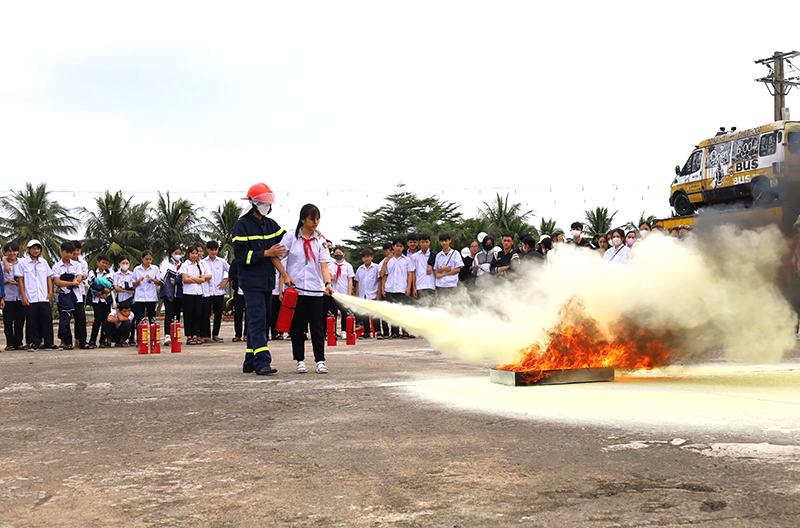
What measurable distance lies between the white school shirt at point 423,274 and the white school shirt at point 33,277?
7475 mm

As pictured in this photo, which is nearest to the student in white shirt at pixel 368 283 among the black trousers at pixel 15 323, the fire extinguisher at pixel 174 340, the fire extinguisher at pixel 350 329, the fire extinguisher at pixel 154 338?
the fire extinguisher at pixel 350 329

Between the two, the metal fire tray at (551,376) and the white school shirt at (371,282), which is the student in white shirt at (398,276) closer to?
the white school shirt at (371,282)

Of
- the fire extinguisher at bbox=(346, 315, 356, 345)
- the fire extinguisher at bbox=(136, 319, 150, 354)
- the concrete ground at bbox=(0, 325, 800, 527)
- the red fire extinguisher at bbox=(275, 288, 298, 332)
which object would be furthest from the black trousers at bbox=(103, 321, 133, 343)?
the concrete ground at bbox=(0, 325, 800, 527)

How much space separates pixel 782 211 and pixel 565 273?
8.08 ft

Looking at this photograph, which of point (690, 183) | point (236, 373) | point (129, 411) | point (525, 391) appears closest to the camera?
point (129, 411)

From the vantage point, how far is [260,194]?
9.02 meters

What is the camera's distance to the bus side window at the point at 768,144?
1764 centimetres

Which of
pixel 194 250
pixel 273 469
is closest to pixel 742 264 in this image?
pixel 273 469

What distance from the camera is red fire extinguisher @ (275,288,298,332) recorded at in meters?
8.70

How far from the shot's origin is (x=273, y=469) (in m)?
4.11

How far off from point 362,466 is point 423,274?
12.2 m

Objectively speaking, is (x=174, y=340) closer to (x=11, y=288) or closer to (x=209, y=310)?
(x=209, y=310)

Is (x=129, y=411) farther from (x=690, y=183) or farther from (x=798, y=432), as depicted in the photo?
(x=690, y=183)

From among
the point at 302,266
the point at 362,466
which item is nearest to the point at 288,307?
the point at 302,266
